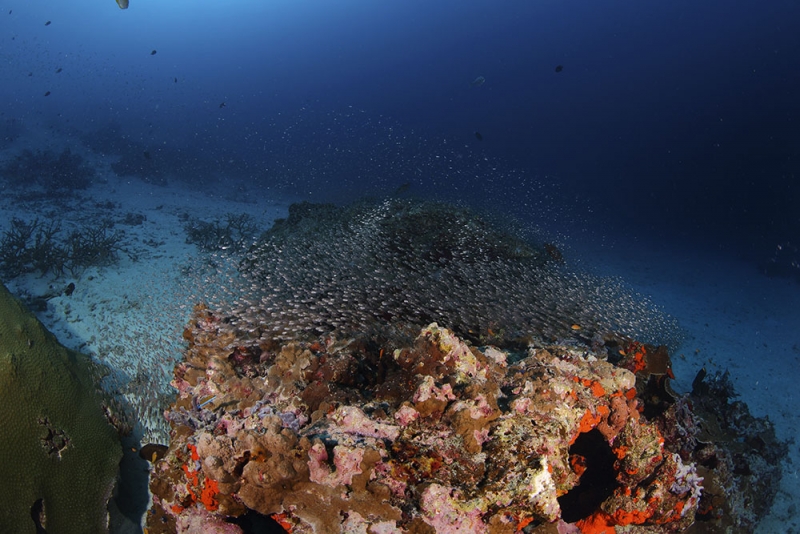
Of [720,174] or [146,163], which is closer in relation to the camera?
[146,163]

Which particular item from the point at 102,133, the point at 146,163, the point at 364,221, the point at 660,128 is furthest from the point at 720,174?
the point at 102,133

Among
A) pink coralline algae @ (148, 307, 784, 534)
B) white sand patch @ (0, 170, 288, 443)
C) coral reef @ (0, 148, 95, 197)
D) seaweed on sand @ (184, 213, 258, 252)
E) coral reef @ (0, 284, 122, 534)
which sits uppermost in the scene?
pink coralline algae @ (148, 307, 784, 534)

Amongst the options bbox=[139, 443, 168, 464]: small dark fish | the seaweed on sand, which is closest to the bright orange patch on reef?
bbox=[139, 443, 168, 464]: small dark fish

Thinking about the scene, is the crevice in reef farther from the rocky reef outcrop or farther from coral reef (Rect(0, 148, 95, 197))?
coral reef (Rect(0, 148, 95, 197))

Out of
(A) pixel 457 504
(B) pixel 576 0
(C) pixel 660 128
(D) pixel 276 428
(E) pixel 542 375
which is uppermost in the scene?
(B) pixel 576 0

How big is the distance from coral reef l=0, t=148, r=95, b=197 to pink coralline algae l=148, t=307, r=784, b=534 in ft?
58.2

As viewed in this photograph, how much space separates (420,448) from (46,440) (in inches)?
143

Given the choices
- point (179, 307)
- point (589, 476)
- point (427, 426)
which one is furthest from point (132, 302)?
point (589, 476)

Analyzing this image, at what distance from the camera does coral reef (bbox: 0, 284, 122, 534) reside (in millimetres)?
3373

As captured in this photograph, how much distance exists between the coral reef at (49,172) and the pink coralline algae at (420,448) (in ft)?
58.2

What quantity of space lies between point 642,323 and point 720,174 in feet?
193

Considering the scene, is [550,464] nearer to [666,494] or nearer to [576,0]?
[666,494]

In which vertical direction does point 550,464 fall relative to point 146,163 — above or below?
above

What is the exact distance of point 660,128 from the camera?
72875mm
